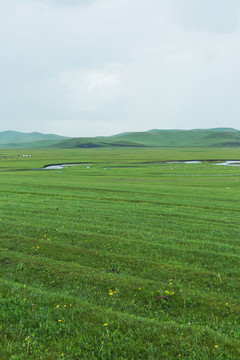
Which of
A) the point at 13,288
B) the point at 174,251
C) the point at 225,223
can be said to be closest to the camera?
the point at 13,288

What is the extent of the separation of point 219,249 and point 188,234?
2658 mm

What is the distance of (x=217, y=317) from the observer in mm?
6812

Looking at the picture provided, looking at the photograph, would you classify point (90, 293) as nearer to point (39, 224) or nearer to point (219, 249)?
point (219, 249)

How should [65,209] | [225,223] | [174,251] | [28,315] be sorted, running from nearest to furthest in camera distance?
1. [28,315]
2. [174,251]
3. [225,223]
4. [65,209]

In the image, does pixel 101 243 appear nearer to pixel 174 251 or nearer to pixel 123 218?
pixel 174 251

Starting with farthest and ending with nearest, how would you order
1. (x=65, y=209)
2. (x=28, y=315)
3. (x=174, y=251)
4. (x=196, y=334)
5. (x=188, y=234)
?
1. (x=65, y=209)
2. (x=188, y=234)
3. (x=174, y=251)
4. (x=28, y=315)
5. (x=196, y=334)

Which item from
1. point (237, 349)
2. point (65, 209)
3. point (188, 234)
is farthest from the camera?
point (65, 209)

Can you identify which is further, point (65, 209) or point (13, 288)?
point (65, 209)

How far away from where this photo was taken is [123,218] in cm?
1831

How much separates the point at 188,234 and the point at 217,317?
26.9 ft

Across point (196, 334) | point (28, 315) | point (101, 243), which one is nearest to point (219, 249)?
point (101, 243)

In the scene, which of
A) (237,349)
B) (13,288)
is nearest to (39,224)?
(13,288)

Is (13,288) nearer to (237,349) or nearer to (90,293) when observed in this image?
(90,293)

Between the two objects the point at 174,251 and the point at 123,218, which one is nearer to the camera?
the point at 174,251
